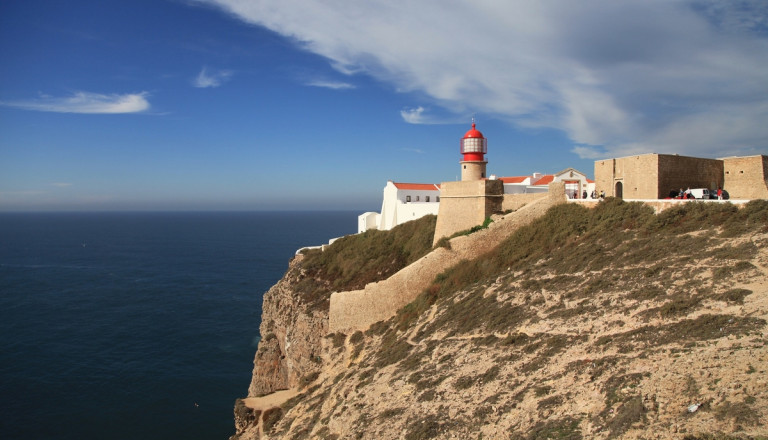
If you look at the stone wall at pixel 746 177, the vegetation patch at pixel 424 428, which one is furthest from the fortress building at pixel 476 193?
the vegetation patch at pixel 424 428

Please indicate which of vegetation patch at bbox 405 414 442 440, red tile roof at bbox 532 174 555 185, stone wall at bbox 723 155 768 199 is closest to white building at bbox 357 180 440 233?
red tile roof at bbox 532 174 555 185

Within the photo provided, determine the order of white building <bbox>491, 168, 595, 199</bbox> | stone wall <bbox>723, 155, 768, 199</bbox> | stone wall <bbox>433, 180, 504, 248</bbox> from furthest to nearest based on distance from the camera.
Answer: white building <bbox>491, 168, 595, 199</bbox> → stone wall <bbox>433, 180, 504, 248</bbox> → stone wall <bbox>723, 155, 768, 199</bbox>

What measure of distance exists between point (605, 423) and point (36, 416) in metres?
32.0

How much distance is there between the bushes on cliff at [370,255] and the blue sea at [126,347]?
10593 mm

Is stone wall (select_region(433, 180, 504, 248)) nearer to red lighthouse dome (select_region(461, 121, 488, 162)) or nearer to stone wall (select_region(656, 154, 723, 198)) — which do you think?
red lighthouse dome (select_region(461, 121, 488, 162))

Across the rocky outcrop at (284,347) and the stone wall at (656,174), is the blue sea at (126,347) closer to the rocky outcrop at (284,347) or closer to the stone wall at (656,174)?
the rocky outcrop at (284,347)

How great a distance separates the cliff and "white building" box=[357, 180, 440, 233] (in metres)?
12.7

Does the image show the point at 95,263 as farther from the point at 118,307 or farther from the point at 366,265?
the point at 366,265

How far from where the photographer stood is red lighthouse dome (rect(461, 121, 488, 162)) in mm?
25000

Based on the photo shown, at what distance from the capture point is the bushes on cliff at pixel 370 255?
26.6 metres

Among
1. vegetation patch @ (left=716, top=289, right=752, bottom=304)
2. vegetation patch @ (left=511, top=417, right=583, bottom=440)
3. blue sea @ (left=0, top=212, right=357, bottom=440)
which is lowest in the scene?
blue sea @ (left=0, top=212, right=357, bottom=440)

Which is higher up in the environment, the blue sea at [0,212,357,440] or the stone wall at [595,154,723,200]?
the stone wall at [595,154,723,200]

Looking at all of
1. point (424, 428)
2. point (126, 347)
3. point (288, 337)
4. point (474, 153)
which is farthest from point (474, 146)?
point (126, 347)

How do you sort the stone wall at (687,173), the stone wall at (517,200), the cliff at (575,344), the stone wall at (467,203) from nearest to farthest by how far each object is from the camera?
the cliff at (575,344) → the stone wall at (687,173) → the stone wall at (517,200) → the stone wall at (467,203)
